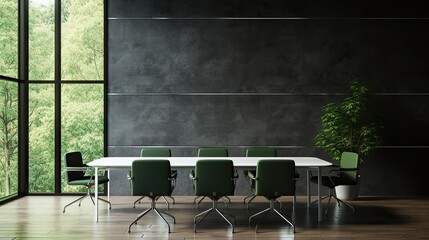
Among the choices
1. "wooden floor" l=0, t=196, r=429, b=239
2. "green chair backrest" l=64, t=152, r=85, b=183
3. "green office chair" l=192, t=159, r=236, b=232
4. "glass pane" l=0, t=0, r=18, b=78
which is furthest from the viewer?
"glass pane" l=0, t=0, r=18, b=78

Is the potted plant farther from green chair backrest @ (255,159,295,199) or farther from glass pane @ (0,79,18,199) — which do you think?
glass pane @ (0,79,18,199)

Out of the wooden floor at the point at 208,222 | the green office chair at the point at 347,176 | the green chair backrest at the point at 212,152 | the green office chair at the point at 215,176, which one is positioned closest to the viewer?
the wooden floor at the point at 208,222

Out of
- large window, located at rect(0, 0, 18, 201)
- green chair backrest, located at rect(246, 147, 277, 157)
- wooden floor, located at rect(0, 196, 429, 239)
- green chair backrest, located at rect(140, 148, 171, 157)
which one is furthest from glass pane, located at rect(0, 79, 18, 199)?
green chair backrest, located at rect(246, 147, 277, 157)

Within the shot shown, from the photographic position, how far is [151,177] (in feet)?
21.4

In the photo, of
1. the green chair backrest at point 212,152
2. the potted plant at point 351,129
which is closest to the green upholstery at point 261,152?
the green chair backrest at point 212,152

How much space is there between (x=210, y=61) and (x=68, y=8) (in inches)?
108

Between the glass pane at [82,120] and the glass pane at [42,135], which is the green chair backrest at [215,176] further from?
the glass pane at [42,135]

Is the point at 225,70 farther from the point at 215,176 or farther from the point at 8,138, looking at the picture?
the point at 8,138

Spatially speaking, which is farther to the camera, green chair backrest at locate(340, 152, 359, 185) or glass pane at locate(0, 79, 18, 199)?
glass pane at locate(0, 79, 18, 199)

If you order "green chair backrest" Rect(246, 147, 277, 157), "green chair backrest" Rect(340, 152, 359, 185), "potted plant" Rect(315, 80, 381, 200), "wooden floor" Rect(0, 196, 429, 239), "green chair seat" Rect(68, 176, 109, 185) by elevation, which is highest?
"potted plant" Rect(315, 80, 381, 200)

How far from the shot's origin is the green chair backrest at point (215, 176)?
6504 millimetres

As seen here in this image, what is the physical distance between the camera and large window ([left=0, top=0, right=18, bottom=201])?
9047mm

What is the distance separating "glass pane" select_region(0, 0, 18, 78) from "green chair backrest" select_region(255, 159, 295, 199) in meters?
4.94

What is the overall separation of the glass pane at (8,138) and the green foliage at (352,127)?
528cm
